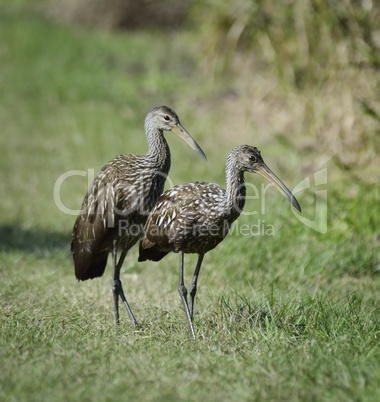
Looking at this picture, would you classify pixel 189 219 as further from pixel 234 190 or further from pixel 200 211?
pixel 234 190

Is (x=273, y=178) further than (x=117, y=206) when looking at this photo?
No

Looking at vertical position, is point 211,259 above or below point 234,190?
below

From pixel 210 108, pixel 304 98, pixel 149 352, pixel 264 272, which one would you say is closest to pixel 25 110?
pixel 210 108

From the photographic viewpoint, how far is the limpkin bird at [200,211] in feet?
12.9

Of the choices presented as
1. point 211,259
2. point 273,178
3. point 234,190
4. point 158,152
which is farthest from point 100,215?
point 211,259

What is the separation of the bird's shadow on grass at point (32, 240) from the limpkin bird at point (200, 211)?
2.05m

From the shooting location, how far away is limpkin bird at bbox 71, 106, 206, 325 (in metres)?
4.21

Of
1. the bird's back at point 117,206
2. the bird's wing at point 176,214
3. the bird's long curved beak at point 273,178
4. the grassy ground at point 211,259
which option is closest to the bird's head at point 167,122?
the bird's back at point 117,206

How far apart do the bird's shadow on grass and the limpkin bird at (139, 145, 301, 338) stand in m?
2.05

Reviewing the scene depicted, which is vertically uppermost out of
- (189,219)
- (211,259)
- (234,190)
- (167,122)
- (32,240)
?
(167,122)

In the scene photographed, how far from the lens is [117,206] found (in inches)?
165

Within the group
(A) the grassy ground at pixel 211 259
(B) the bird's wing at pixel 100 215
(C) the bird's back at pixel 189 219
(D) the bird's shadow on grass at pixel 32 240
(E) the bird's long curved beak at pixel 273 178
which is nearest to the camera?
(A) the grassy ground at pixel 211 259

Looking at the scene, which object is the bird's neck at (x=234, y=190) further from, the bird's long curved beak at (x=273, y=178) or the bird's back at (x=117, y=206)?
the bird's back at (x=117, y=206)

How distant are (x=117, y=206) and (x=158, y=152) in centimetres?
46
